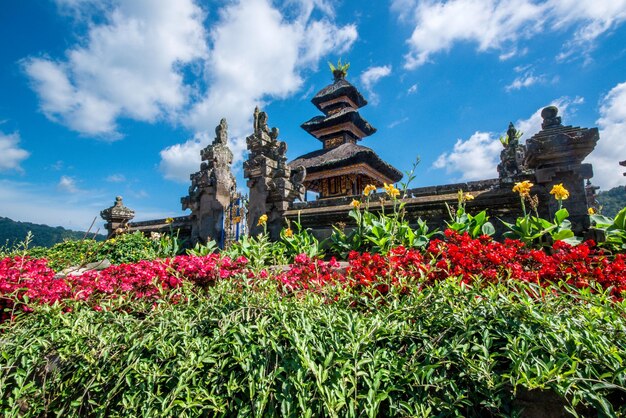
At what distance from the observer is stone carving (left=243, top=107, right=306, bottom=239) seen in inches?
319

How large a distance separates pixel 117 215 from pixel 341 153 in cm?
1156

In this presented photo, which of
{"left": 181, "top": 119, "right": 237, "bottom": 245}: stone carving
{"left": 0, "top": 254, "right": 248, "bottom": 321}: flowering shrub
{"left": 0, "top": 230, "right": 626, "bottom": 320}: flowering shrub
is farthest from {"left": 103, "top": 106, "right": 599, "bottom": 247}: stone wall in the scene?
→ {"left": 0, "top": 254, "right": 248, "bottom": 321}: flowering shrub

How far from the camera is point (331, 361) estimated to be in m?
1.56

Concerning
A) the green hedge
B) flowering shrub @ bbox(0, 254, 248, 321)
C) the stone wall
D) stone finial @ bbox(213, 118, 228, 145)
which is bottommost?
the green hedge

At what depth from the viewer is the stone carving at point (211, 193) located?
28.0 feet

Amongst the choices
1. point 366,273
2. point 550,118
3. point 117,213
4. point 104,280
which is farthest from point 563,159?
point 117,213

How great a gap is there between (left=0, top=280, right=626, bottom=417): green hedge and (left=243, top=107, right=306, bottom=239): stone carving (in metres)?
6.00

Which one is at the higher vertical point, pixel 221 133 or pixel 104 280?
pixel 221 133

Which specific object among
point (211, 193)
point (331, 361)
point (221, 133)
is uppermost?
point (221, 133)

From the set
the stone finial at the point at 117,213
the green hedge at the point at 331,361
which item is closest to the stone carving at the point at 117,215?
the stone finial at the point at 117,213

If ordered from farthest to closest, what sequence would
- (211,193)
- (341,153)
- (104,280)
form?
(341,153), (211,193), (104,280)

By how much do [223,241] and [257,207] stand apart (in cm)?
141

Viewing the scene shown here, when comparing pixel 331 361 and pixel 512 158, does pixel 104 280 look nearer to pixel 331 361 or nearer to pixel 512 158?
pixel 331 361

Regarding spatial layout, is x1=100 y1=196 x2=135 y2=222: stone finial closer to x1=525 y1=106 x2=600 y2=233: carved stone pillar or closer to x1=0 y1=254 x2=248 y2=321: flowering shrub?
x1=0 y1=254 x2=248 y2=321: flowering shrub
